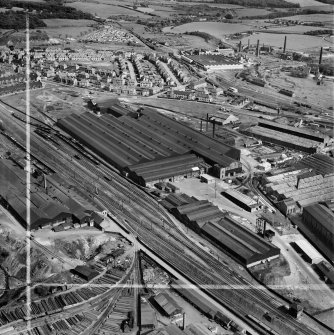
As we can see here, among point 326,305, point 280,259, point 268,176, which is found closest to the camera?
point 326,305

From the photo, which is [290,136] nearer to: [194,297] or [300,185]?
[300,185]

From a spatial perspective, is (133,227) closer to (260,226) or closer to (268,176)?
(260,226)

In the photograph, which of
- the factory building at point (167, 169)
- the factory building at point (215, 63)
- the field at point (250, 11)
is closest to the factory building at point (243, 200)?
the factory building at point (167, 169)

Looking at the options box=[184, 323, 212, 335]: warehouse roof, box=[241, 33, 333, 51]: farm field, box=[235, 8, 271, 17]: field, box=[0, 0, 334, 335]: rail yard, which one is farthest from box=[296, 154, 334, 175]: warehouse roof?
box=[235, 8, 271, 17]: field

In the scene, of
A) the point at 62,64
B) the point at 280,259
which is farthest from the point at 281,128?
the point at 62,64

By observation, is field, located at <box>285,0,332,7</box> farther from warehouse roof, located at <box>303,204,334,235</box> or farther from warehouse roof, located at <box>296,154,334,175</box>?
warehouse roof, located at <box>303,204,334,235</box>

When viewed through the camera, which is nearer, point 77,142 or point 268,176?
point 268,176
